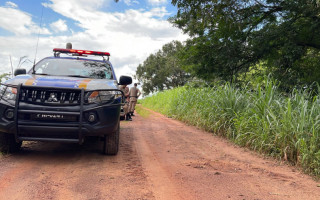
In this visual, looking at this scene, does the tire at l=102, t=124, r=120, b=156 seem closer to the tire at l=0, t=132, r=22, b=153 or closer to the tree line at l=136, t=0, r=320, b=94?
the tire at l=0, t=132, r=22, b=153

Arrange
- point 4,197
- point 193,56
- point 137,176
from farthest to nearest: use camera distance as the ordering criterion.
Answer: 1. point 193,56
2. point 137,176
3. point 4,197

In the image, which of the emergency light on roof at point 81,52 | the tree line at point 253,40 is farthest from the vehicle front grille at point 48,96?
the tree line at point 253,40

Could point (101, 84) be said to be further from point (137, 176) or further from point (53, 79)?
point (137, 176)

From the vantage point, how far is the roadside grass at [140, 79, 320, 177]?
13.7 feet

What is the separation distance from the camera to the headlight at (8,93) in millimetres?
3691

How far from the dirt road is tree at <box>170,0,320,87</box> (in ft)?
12.1

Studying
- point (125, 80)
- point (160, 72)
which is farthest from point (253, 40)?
point (160, 72)

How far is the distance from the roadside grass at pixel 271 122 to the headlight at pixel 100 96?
2.82 metres

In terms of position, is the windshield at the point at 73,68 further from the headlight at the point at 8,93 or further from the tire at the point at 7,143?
the tire at the point at 7,143

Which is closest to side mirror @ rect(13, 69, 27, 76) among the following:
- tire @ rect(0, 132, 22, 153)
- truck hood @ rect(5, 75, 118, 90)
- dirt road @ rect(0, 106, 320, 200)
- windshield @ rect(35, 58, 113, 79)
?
windshield @ rect(35, 58, 113, 79)

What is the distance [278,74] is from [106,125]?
6.39 meters

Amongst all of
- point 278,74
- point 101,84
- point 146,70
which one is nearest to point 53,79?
point 101,84

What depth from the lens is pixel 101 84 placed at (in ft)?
13.4

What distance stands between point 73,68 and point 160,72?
39.3 m
